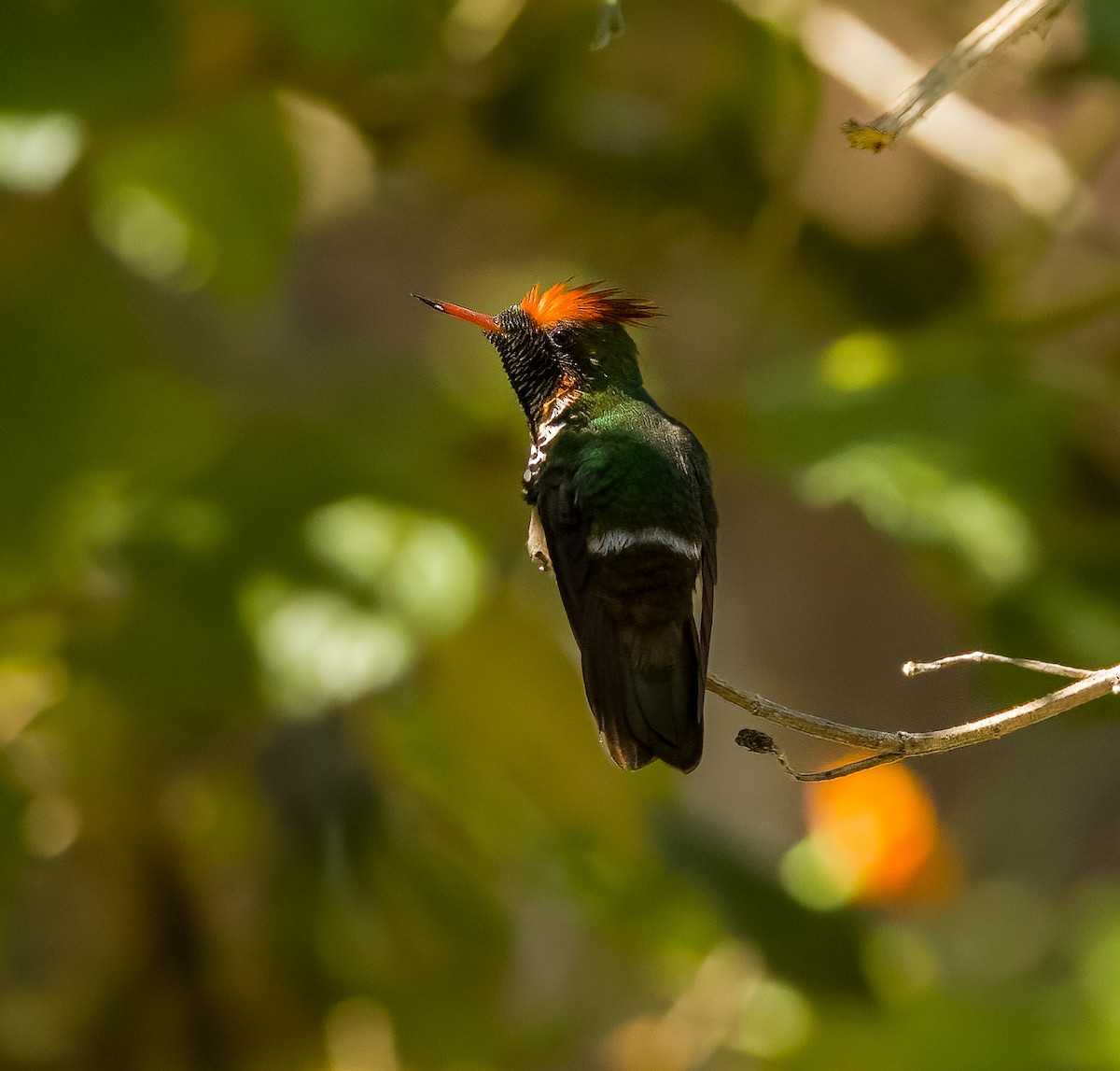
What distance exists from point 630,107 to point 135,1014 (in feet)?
4.32

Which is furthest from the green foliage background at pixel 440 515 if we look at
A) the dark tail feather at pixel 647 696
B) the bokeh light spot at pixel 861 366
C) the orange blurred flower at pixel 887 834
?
the dark tail feather at pixel 647 696

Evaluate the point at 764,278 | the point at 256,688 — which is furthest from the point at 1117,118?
the point at 256,688

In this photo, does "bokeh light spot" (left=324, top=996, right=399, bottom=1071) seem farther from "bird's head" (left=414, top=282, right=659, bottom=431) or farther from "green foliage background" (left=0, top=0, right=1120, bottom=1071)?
"bird's head" (left=414, top=282, right=659, bottom=431)

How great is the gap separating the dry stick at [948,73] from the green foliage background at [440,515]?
743mm

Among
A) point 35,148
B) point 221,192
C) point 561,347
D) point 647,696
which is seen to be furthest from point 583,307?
point 221,192


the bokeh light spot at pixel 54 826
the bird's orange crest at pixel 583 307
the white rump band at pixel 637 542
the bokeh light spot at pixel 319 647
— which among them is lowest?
the bokeh light spot at pixel 54 826

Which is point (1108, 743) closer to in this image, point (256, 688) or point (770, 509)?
point (770, 509)

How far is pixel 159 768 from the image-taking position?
179 cm

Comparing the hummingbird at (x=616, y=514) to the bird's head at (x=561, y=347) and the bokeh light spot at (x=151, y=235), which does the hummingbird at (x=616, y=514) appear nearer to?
the bird's head at (x=561, y=347)

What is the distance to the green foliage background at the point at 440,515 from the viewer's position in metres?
1.53

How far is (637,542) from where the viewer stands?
0.82m

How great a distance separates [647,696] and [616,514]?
135mm

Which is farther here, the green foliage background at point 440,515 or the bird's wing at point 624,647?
the green foliage background at point 440,515

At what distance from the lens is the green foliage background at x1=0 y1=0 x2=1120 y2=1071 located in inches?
60.3
